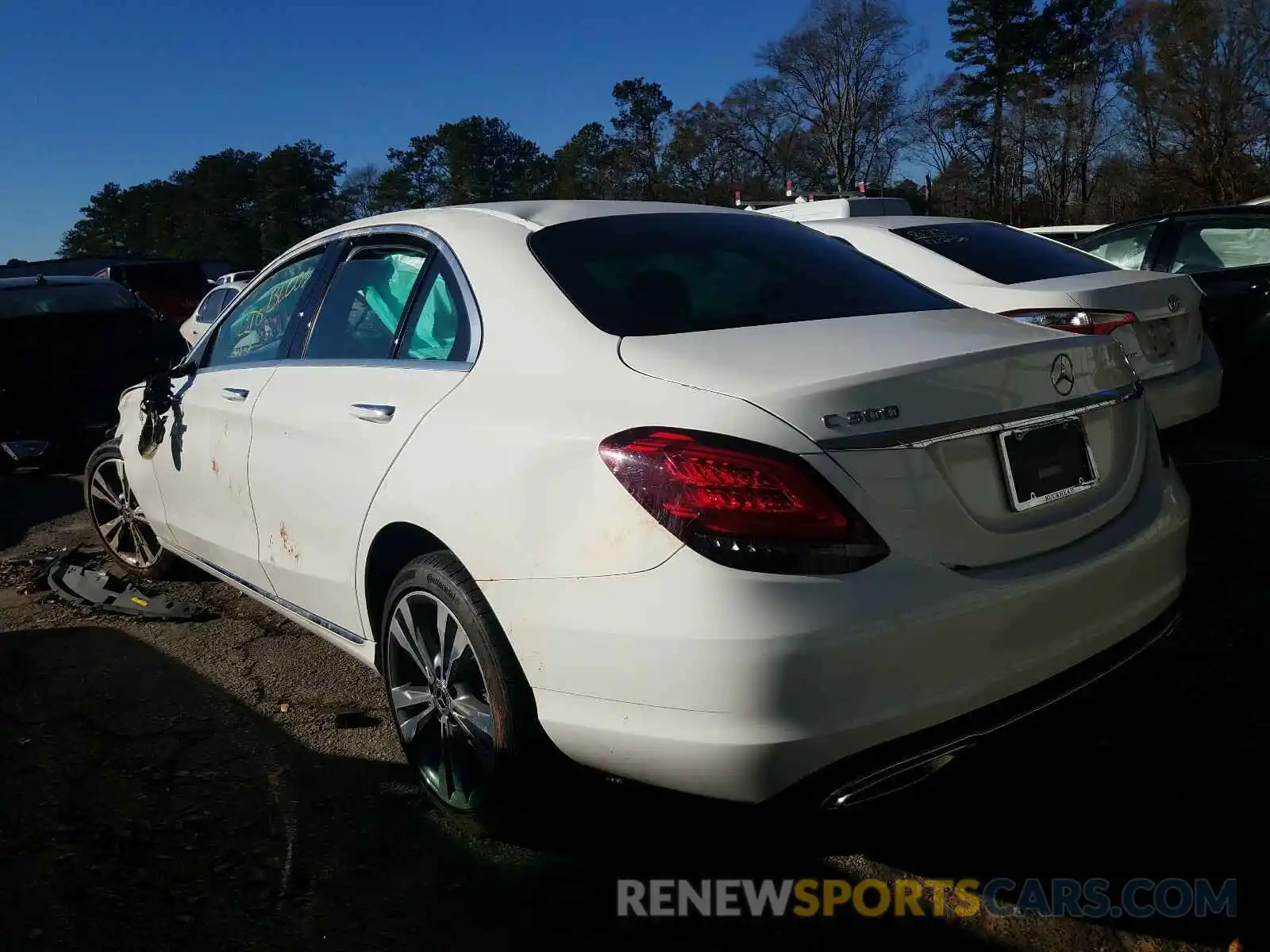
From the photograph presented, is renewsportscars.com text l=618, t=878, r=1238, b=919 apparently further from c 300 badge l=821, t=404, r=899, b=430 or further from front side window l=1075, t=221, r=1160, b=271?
front side window l=1075, t=221, r=1160, b=271

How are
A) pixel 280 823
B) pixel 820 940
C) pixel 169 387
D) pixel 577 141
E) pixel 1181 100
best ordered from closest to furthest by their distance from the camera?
pixel 820 940 → pixel 280 823 → pixel 169 387 → pixel 1181 100 → pixel 577 141

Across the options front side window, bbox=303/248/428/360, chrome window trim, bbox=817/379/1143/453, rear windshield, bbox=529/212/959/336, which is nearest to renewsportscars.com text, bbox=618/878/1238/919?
chrome window trim, bbox=817/379/1143/453

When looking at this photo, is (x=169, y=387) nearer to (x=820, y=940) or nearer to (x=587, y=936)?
(x=587, y=936)

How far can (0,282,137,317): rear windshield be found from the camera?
8.18m

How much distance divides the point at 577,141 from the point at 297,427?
187 feet

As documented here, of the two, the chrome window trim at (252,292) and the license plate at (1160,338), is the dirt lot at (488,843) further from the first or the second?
the license plate at (1160,338)

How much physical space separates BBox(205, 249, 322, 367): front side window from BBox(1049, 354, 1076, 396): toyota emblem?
243cm

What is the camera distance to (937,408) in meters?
2.12

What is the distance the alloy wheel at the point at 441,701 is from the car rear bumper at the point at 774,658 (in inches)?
12.4

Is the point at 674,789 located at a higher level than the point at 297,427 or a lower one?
lower

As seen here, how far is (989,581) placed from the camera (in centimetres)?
212

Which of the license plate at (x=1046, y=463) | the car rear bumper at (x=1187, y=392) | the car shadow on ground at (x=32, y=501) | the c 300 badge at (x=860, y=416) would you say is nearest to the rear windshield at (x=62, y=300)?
the car shadow on ground at (x=32, y=501)

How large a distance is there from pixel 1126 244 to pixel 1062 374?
22.1ft

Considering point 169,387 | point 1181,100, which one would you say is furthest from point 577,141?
point 169,387
